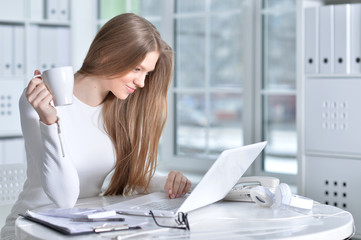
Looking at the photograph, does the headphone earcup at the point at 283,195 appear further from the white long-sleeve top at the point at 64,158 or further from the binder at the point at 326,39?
the binder at the point at 326,39

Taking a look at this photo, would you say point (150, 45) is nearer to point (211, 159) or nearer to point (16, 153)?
point (211, 159)

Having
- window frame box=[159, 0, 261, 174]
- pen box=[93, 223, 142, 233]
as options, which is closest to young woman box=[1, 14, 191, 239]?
pen box=[93, 223, 142, 233]

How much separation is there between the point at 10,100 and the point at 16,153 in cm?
33

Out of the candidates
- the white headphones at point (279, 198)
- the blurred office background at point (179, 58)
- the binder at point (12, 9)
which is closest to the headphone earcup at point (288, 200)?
the white headphones at point (279, 198)

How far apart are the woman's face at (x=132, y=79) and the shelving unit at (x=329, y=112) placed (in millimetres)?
917

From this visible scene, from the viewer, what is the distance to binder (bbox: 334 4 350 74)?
2559mm

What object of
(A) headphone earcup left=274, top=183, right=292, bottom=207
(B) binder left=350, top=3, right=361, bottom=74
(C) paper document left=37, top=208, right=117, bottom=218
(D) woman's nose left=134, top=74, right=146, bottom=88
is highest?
(B) binder left=350, top=3, right=361, bottom=74

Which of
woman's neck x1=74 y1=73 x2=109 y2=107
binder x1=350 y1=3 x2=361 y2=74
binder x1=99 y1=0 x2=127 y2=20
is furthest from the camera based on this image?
binder x1=99 y1=0 x2=127 y2=20

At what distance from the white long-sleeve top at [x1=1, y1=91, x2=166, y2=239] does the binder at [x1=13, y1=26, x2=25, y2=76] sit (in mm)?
1604

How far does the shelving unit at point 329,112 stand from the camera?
8.44ft

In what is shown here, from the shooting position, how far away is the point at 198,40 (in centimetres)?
384

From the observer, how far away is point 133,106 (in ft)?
7.30

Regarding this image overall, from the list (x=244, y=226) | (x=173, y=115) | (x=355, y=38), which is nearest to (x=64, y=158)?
(x=244, y=226)

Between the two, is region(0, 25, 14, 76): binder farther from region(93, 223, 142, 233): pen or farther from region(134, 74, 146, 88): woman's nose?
region(93, 223, 142, 233): pen
